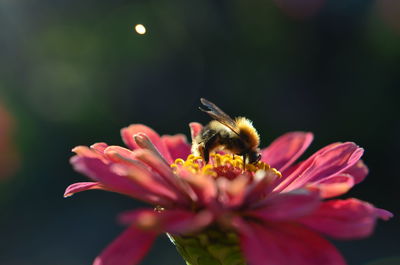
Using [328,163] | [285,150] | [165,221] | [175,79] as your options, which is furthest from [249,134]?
[175,79]

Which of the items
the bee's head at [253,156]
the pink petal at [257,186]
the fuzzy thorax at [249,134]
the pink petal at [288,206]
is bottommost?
the pink petal at [288,206]

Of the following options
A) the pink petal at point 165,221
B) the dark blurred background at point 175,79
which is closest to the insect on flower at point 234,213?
the pink petal at point 165,221

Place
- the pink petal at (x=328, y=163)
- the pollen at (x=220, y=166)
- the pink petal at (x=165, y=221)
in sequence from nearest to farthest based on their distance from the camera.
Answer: the pink petal at (x=165, y=221) → the pink petal at (x=328, y=163) → the pollen at (x=220, y=166)

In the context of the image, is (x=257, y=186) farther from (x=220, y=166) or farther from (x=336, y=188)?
(x=220, y=166)

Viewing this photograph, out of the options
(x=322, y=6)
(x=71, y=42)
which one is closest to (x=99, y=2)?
(x=71, y=42)

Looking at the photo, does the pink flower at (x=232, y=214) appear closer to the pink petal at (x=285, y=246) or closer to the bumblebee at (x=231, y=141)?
the pink petal at (x=285, y=246)

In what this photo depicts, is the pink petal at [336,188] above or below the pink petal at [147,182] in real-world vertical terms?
below

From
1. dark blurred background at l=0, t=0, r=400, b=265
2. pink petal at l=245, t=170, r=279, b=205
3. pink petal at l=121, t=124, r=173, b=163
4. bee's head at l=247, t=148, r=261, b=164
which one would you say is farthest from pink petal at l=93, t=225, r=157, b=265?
dark blurred background at l=0, t=0, r=400, b=265
